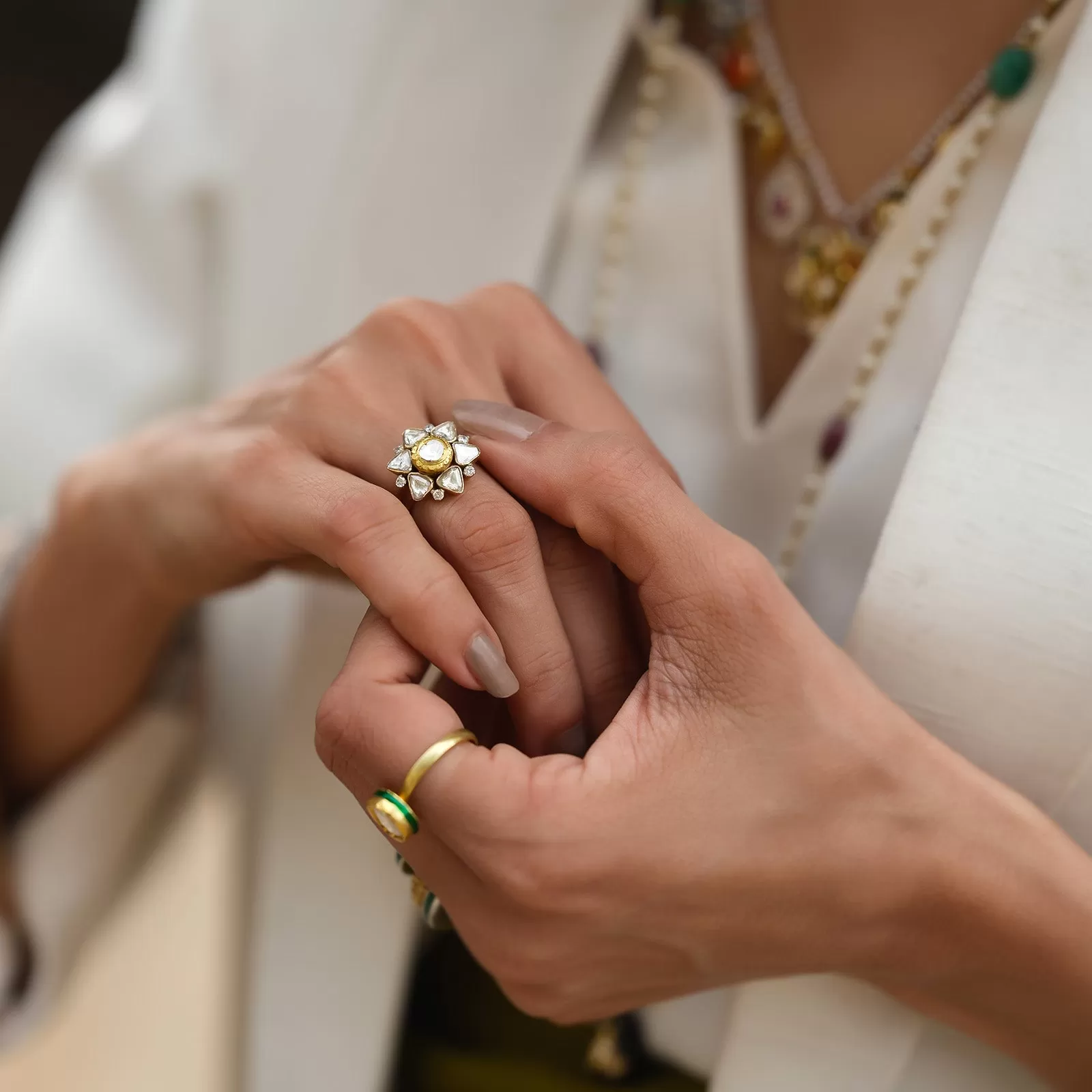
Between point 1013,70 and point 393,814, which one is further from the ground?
point 1013,70

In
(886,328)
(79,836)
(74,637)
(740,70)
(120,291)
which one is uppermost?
(740,70)

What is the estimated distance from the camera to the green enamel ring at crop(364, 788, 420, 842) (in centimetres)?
44

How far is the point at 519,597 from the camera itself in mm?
470

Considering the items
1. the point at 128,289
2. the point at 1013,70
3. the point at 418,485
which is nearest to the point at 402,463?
the point at 418,485

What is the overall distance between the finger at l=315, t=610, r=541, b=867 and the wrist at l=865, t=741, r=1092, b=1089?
21 cm

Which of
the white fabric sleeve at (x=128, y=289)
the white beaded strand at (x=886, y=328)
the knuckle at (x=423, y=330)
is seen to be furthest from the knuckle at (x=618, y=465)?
the white fabric sleeve at (x=128, y=289)

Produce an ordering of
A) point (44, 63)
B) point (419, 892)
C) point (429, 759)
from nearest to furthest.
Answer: point (429, 759) → point (419, 892) → point (44, 63)

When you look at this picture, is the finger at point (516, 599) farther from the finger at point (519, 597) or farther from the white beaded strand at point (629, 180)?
the white beaded strand at point (629, 180)

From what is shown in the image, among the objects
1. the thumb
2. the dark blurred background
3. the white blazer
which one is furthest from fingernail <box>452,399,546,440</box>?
the dark blurred background

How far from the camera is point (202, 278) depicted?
0.98 m

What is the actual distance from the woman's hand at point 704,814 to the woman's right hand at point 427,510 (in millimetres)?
29

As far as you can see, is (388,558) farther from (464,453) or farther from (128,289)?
(128,289)

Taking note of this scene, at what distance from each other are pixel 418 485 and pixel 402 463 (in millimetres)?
14

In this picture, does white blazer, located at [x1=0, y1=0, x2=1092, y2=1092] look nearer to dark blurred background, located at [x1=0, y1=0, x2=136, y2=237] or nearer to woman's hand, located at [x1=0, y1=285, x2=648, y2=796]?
woman's hand, located at [x1=0, y1=285, x2=648, y2=796]
